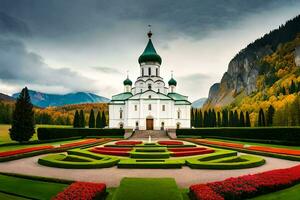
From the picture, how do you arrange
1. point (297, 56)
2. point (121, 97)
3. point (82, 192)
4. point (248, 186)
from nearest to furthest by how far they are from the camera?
point (82, 192)
point (248, 186)
point (121, 97)
point (297, 56)

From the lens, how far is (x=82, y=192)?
972 centimetres

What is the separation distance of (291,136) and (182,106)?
31.6 meters

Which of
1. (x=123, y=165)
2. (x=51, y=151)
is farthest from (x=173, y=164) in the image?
(x=51, y=151)

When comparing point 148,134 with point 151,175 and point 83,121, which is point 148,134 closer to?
point 83,121

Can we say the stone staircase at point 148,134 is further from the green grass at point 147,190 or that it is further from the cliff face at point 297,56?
the cliff face at point 297,56

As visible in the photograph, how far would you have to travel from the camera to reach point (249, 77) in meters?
192

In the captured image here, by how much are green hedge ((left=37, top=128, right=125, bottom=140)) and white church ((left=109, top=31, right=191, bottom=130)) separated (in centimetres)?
974

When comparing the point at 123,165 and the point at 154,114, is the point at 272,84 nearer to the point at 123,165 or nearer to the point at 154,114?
the point at 154,114

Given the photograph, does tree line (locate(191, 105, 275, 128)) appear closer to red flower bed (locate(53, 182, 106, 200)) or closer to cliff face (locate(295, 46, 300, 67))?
red flower bed (locate(53, 182, 106, 200))

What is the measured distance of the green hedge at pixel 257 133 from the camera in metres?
31.6

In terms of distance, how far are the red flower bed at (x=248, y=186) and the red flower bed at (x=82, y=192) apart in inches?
A: 131

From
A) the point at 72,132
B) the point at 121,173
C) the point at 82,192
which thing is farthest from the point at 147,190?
the point at 72,132

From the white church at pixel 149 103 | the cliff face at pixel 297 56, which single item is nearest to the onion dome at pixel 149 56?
the white church at pixel 149 103

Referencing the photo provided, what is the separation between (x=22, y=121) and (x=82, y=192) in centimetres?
2745
